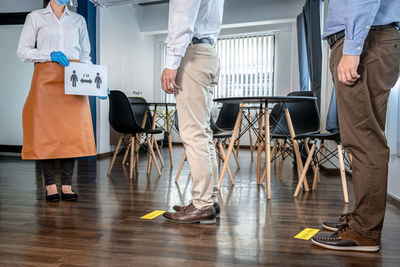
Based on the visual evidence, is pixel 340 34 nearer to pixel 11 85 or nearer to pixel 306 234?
pixel 306 234

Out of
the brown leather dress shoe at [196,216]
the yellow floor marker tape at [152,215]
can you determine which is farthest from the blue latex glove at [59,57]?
the brown leather dress shoe at [196,216]

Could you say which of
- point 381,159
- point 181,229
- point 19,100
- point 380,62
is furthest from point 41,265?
point 19,100

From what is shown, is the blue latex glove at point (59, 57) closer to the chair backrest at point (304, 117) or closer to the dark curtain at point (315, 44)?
the chair backrest at point (304, 117)

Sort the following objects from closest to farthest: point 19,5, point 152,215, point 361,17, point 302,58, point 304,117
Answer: point 361,17 → point 152,215 → point 304,117 → point 19,5 → point 302,58

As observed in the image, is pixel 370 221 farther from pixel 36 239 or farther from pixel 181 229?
pixel 36 239

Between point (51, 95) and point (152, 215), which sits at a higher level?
point (51, 95)

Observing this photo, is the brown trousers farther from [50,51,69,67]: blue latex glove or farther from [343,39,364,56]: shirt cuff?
[50,51,69,67]: blue latex glove

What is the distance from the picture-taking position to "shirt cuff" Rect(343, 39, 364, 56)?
1.27 metres

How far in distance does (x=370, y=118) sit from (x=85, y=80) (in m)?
1.78

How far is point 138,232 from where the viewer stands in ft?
5.60

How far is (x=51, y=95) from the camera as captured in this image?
7.57 feet

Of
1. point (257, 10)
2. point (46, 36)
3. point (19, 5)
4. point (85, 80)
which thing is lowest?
point (85, 80)

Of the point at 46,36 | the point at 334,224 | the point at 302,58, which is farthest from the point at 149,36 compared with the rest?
the point at 334,224

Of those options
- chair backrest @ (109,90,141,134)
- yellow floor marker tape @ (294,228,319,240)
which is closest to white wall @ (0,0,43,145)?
chair backrest @ (109,90,141,134)
